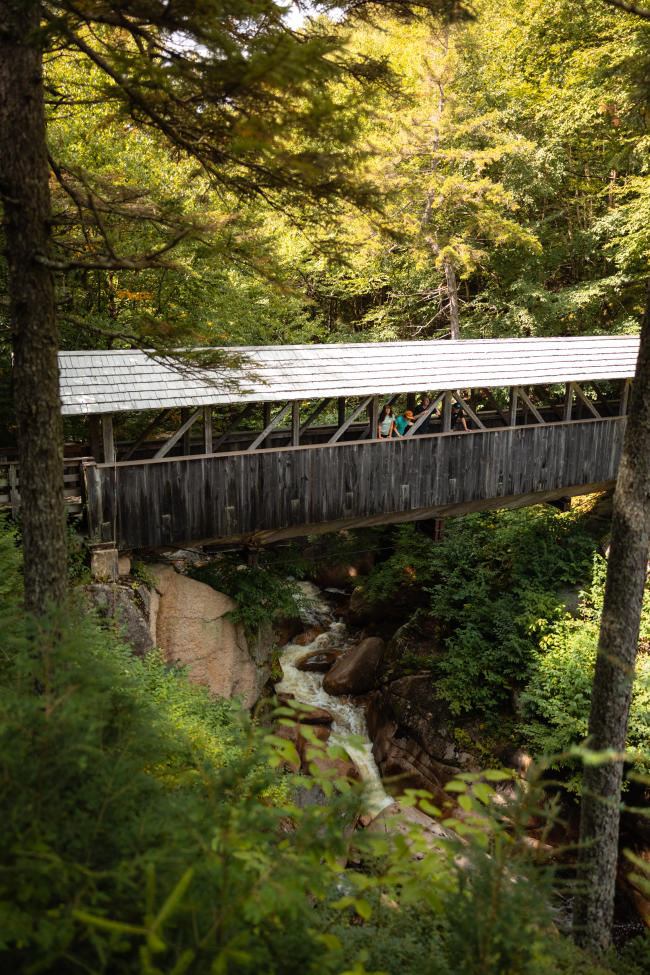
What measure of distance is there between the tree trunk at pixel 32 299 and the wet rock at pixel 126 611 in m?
3.36

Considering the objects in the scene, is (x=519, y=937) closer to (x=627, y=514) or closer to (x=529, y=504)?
(x=627, y=514)

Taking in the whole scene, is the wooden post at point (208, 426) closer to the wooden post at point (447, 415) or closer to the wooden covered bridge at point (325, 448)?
the wooden covered bridge at point (325, 448)

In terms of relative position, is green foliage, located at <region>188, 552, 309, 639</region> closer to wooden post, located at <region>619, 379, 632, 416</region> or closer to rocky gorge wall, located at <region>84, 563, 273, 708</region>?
rocky gorge wall, located at <region>84, 563, 273, 708</region>

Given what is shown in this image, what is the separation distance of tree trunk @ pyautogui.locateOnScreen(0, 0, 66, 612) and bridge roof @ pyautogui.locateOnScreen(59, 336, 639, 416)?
2.32m

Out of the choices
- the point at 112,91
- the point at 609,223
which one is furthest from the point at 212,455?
the point at 609,223

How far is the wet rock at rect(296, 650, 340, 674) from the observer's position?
13.0 m

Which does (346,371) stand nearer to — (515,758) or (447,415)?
(447,415)

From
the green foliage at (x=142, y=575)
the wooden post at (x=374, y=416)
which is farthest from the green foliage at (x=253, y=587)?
the wooden post at (x=374, y=416)

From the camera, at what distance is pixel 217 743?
665cm

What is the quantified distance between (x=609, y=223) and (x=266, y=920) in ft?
58.5

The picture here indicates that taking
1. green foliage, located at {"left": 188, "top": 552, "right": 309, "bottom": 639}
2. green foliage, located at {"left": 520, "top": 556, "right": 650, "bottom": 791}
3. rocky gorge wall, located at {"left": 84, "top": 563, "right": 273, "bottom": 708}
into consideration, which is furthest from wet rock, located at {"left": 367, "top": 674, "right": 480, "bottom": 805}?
green foliage, located at {"left": 188, "top": 552, "right": 309, "bottom": 639}

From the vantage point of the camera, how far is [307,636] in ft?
46.9

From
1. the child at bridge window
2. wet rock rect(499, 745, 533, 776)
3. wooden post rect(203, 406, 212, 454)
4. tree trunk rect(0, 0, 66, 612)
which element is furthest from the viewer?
the child at bridge window

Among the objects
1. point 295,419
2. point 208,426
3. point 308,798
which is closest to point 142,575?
point 208,426
